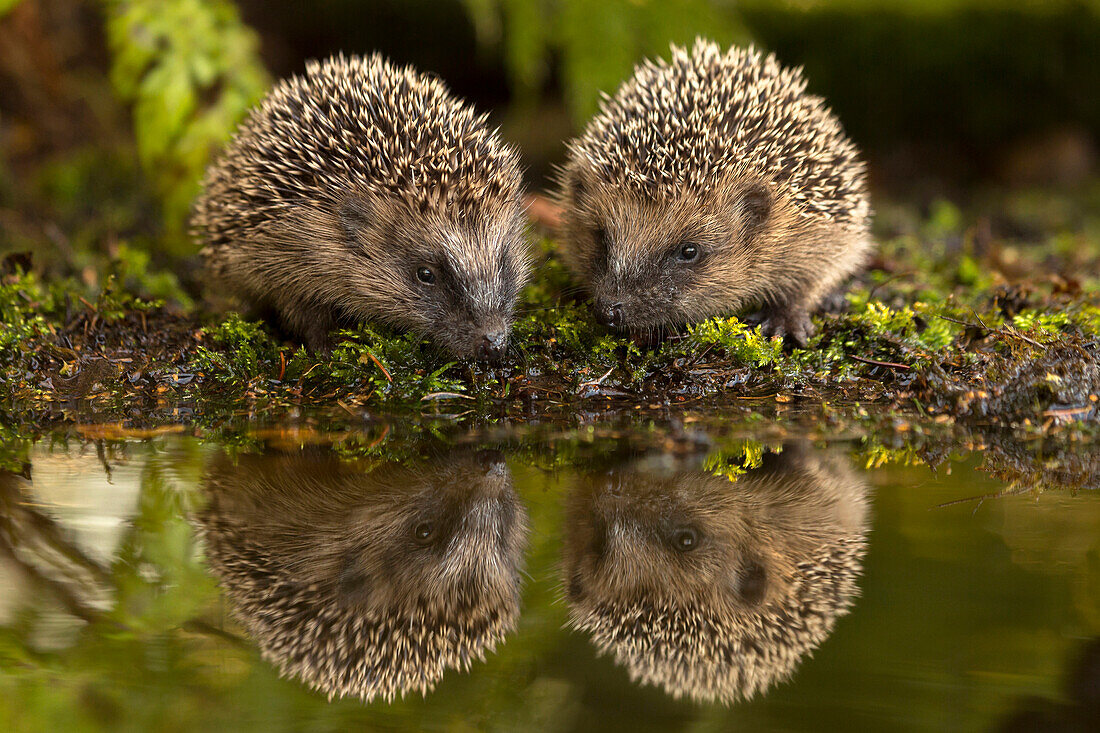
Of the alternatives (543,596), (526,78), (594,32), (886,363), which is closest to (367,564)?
(543,596)

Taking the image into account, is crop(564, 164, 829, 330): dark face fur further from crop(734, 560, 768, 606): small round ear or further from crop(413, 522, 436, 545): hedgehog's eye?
crop(734, 560, 768, 606): small round ear

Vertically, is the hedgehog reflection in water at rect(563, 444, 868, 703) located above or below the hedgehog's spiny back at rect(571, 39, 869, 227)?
below

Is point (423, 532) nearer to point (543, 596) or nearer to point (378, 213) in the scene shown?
point (543, 596)

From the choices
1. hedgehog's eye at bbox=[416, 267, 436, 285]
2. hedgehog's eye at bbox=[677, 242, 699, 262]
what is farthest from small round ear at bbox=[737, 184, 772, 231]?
hedgehog's eye at bbox=[416, 267, 436, 285]

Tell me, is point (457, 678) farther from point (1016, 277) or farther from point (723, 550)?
point (1016, 277)

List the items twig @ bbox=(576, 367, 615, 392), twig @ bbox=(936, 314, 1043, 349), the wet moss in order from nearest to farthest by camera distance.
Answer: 1. the wet moss
2. twig @ bbox=(936, 314, 1043, 349)
3. twig @ bbox=(576, 367, 615, 392)

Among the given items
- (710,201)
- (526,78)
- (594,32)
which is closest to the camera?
(710,201)

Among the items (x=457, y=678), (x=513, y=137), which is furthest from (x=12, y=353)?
(x=513, y=137)
